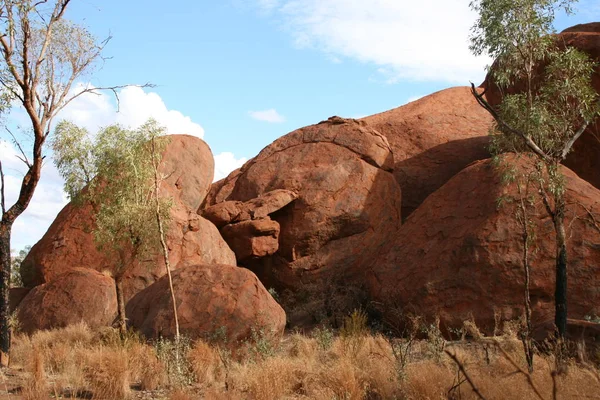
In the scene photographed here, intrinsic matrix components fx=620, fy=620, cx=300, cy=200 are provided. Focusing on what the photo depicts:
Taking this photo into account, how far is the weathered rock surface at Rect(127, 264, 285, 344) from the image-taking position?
12664 millimetres

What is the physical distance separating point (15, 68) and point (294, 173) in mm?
11627

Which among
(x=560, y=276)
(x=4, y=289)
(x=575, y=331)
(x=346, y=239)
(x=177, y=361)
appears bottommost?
(x=575, y=331)

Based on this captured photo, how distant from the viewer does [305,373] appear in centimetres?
1022

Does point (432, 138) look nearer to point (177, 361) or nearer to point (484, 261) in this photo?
point (484, 261)

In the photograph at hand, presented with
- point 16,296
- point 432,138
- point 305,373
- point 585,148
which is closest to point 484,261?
point 305,373

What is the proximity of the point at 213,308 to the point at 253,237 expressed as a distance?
27.7 feet

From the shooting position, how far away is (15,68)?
512 inches

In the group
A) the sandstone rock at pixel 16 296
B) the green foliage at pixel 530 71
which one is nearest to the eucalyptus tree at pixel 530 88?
the green foliage at pixel 530 71

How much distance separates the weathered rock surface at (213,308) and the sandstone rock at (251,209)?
7.67 metres

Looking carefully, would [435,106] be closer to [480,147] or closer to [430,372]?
[480,147]

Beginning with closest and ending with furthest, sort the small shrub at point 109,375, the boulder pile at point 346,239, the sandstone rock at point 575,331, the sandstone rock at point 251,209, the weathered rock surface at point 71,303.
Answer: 1. the small shrub at point 109,375
2. the sandstone rock at point 575,331
3. the boulder pile at point 346,239
4. the weathered rock surface at point 71,303
5. the sandstone rock at point 251,209

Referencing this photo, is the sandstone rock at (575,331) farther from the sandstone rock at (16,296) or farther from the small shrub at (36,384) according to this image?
the sandstone rock at (16,296)

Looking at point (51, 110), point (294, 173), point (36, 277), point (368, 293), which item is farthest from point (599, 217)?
point (36, 277)

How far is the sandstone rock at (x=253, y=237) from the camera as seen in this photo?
21.3 m
